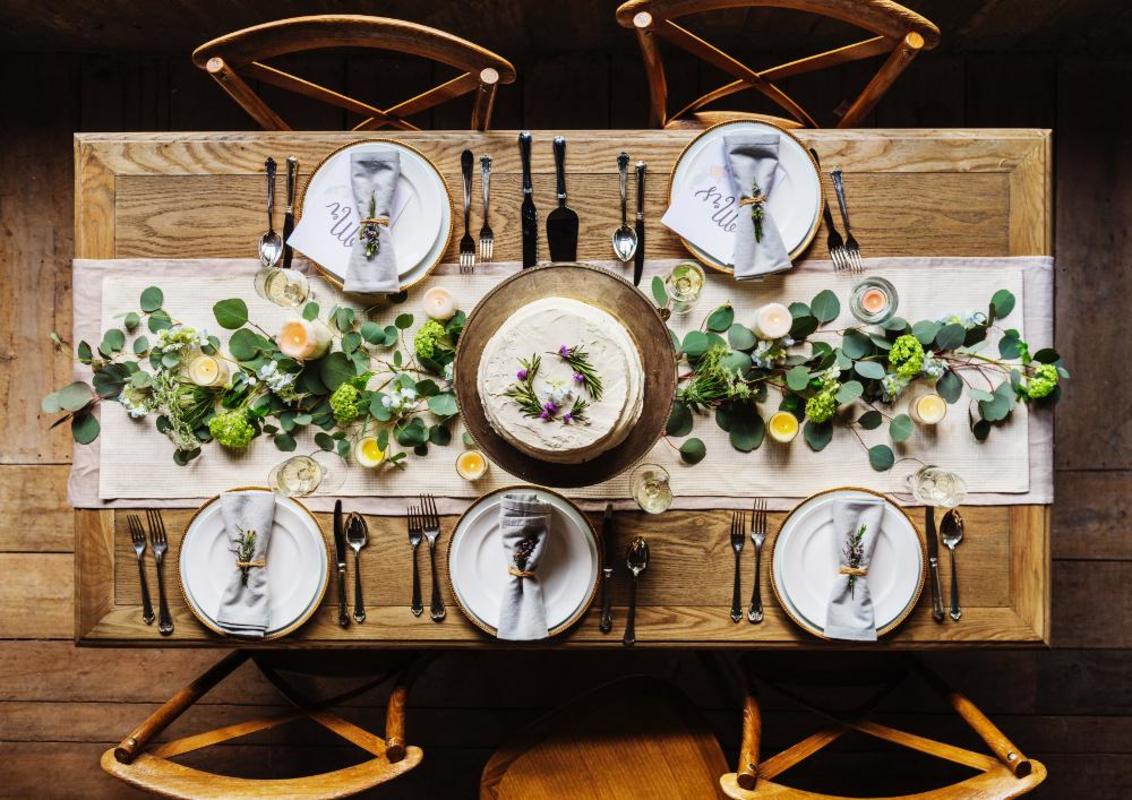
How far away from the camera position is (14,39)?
7.73 feet

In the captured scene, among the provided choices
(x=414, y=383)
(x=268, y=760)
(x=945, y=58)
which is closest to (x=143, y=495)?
(x=414, y=383)

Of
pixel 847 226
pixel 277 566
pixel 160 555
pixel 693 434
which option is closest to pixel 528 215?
pixel 693 434

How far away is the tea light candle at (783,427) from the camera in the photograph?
162 cm

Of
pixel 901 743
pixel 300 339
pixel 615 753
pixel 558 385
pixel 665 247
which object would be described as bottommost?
pixel 615 753

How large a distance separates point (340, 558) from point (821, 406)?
111 cm

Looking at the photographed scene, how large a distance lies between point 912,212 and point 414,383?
1188mm

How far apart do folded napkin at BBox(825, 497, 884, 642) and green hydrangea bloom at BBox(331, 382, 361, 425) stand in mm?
1072

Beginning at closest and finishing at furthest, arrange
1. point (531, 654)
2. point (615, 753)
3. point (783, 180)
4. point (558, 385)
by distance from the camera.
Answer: point (558, 385) → point (783, 180) → point (615, 753) → point (531, 654)

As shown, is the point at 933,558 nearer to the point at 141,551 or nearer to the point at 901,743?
the point at 901,743

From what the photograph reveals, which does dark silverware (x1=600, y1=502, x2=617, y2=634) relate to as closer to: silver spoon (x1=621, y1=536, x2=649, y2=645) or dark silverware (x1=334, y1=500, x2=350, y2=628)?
silver spoon (x1=621, y1=536, x2=649, y2=645)

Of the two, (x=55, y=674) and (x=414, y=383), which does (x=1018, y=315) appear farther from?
(x=55, y=674)

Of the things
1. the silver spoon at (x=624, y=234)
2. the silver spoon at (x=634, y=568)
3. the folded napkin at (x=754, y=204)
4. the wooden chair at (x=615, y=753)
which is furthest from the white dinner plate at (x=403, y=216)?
the wooden chair at (x=615, y=753)

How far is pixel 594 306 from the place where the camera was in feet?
4.52

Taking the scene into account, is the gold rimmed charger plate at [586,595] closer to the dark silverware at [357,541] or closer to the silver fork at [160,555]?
the dark silverware at [357,541]
